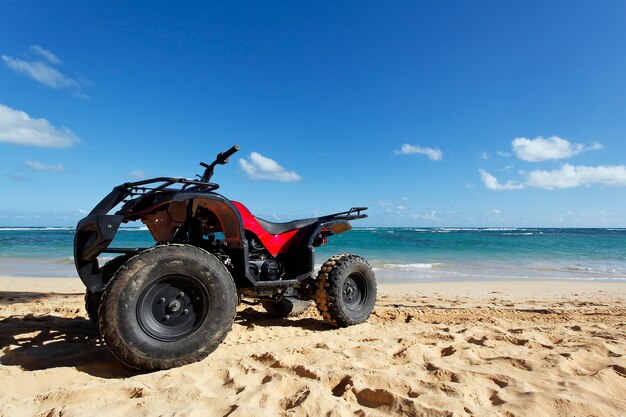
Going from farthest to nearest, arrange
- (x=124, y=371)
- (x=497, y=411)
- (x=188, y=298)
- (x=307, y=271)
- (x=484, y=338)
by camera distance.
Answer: (x=307, y=271) < (x=484, y=338) < (x=188, y=298) < (x=124, y=371) < (x=497, y=411)

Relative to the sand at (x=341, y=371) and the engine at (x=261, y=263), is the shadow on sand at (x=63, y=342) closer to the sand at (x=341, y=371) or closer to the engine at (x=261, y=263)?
→ the sand at (x=341, y=371)

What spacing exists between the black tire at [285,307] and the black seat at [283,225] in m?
1.05

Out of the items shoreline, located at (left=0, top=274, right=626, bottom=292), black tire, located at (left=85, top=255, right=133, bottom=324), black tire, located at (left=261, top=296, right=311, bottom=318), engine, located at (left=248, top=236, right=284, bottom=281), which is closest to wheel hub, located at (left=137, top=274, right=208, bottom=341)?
black tire, located at (left=85, top=255, right=133, bottom=324)

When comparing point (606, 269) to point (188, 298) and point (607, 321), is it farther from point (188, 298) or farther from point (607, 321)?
point (188, 298)

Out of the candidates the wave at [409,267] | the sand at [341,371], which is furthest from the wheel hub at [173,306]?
the wave at [409,267]

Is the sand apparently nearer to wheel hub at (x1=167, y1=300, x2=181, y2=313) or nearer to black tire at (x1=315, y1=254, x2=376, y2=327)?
black tire at (x1=315, y1=254, x2=376, y2=327)

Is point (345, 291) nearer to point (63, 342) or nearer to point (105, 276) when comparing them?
point (105, 276)

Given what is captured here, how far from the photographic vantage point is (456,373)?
276 centimetres

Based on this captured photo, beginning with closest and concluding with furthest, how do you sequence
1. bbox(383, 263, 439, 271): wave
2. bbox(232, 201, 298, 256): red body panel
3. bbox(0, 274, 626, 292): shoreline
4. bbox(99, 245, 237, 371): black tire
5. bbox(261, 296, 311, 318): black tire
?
bbox(99, 245, 237, 371): black tire < bbox(232, 201, 298, 256): red body panel < bbox(261, 296, 311, 318): black tire < bbox(0, 274, 626, 292): shoreline < bbox(383, 263, 439, 271): wave

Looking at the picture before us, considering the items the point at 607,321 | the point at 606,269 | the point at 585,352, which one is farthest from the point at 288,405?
the point at 606,269

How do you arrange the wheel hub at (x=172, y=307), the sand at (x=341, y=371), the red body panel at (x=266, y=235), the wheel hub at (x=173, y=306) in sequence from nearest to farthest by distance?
the sand at (x=341, y=371) → the wheel hub at (x=172, y=307) → the wheel hub at (x=173, y=306) → the red body panel at (x=266, y=235)

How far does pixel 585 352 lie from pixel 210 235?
3.60 m

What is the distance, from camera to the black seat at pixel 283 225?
14.6ft

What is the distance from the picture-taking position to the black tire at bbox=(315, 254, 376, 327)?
4.48 meters
